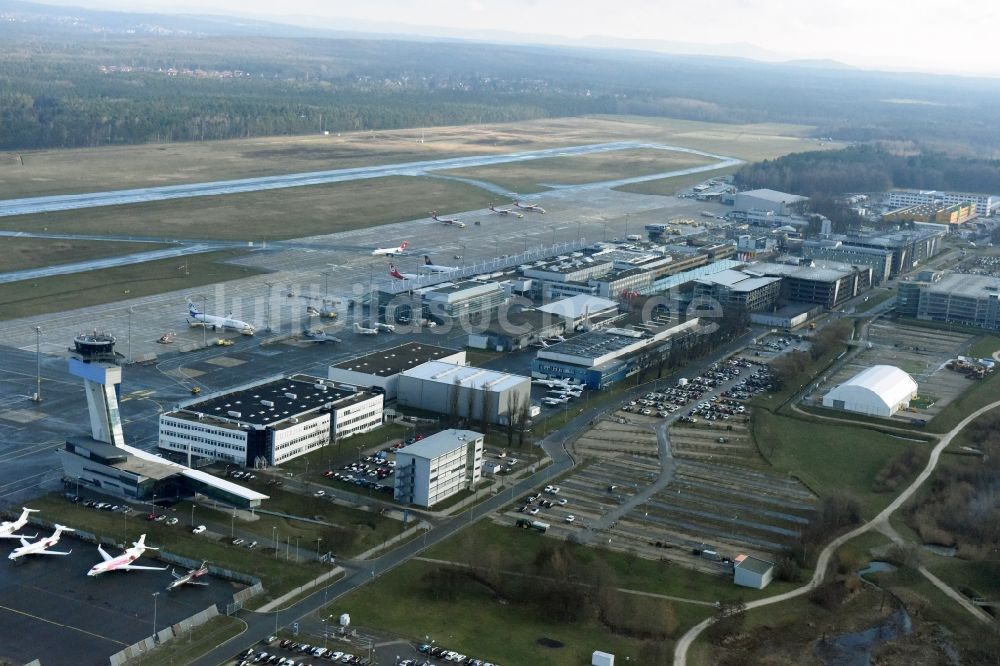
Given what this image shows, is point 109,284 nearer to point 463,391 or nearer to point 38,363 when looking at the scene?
point 38,363

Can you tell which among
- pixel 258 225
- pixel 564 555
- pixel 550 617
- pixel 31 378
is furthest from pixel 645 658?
pixel 258 225

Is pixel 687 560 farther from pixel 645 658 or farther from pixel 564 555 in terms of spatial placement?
pixel 645 658

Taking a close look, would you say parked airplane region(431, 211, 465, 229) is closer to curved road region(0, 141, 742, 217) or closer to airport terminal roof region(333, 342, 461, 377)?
curved road region(0, 141, 742, 217)

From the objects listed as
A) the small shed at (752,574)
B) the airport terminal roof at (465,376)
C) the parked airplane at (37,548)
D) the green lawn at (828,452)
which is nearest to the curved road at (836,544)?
the green lawn at (828,452)

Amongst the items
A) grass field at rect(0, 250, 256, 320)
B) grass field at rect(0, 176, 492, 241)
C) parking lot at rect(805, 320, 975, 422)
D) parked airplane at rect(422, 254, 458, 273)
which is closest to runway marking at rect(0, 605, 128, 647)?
grass field at rect(0, 250, 256, 320)

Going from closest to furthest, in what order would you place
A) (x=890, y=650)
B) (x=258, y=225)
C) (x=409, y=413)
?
(x=890, y=650) → (x=409, y=413) → (x=258, y=225)

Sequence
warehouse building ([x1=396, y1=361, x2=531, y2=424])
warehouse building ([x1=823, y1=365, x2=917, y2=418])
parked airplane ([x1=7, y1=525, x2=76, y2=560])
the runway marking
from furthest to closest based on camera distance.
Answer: warehouse building ([x1=823, y1=365, x2=917, y2=418]) → warehouse building ([x1=396, y1=361, x2=531, y2=424]) → parked airplane ([x1=7, y1=525, x2=76, y2=560]) → the runway marking

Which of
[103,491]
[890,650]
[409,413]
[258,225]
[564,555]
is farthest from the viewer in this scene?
[258,225]

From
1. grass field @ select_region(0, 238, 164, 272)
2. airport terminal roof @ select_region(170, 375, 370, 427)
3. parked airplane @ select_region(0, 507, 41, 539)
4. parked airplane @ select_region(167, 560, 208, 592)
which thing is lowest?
parked airplane @ select_region(167, 560, 208, 592)
